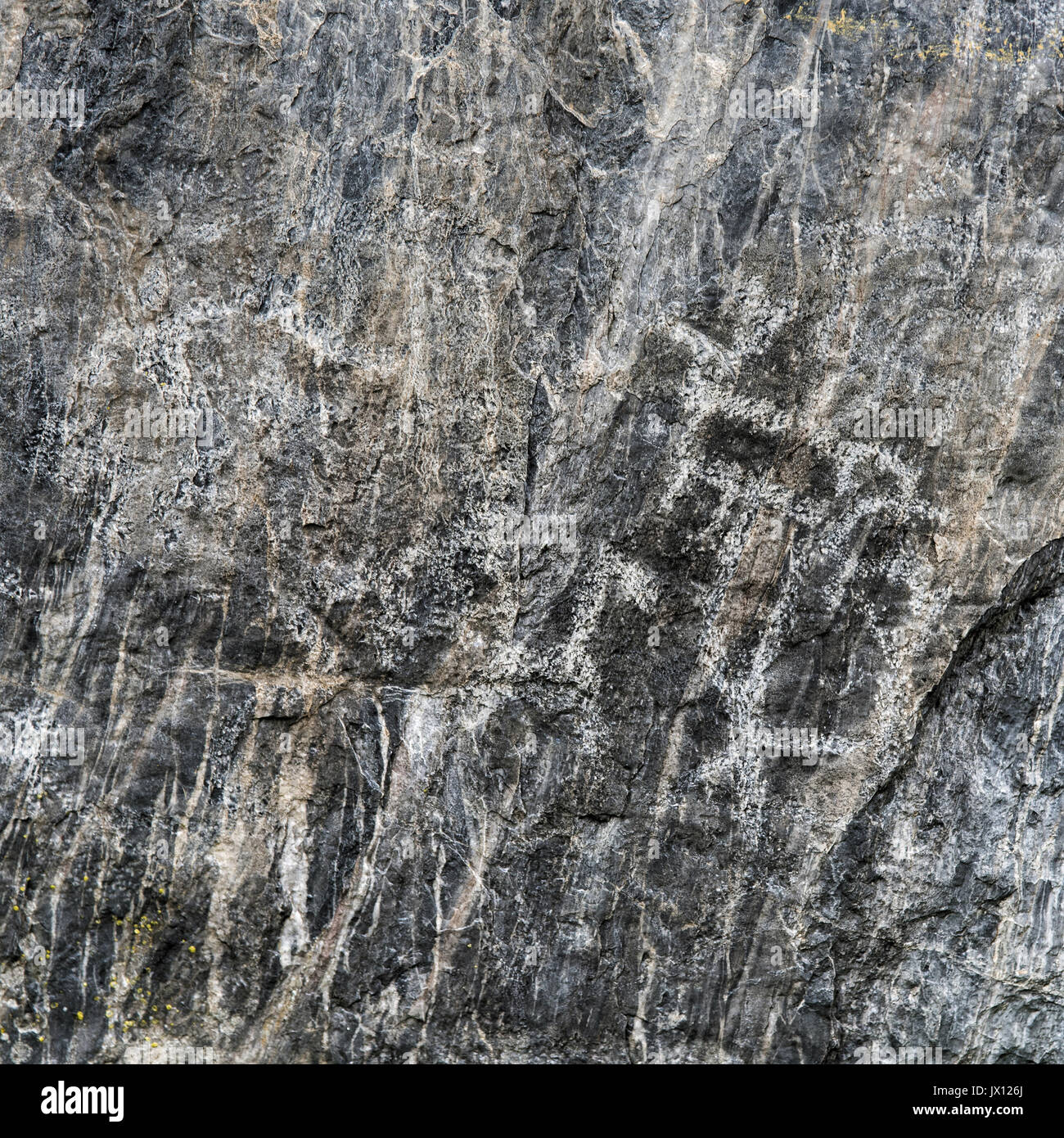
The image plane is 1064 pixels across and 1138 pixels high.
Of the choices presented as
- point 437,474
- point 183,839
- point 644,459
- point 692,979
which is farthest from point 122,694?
point 692,979

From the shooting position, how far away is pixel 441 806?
7.26m

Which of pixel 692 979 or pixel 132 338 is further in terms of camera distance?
pixel 692 979

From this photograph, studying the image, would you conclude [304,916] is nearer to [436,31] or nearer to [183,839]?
[183,839]

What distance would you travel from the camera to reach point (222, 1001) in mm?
7238

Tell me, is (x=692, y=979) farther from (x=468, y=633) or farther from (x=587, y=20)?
(x=587, y=20)

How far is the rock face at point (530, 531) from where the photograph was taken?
6.86 meters

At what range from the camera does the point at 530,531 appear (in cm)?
713

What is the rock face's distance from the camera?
6855mm

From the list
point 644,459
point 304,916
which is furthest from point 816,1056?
point 644,459

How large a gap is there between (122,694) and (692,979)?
451cm

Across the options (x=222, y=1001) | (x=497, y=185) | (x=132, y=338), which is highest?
(x=497, y=185)

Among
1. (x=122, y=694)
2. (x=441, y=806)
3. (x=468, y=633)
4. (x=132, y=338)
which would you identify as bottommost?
(x=441, y=806)

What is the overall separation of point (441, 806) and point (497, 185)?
4292 mm

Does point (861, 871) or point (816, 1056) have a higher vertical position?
point (861, 871)
